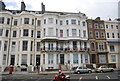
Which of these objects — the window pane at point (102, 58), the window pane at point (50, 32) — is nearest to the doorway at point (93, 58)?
the window pane at point (102, 58)

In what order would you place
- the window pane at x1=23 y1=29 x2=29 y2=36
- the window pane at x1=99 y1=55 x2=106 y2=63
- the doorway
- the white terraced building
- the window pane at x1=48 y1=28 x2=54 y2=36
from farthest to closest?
the window pane at x1=99 y1=55 x2=106 y2=63
the doorway
the window pane at x1=48 y1=28 x2=54 y2=36
the window pane at x1=23 y1=29 x2=29 y2=36
the white terraced building

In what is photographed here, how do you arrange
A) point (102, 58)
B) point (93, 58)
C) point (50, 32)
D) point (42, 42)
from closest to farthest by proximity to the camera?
point (42, 42), point (50, 32), point (93, 58), point (102, 58)

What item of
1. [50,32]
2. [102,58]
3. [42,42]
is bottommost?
[102,58]

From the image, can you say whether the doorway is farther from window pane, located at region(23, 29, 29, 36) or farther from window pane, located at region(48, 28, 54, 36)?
window pane, located at region(23, 29, 29, 36)

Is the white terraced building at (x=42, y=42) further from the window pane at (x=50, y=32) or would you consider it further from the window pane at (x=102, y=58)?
the window pane at (x=102, y=58)

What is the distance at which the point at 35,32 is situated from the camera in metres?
34.0

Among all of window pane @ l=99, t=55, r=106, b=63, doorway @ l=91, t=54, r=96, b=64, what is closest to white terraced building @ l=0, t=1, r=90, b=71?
doorway @ l=91, t=54, r=96, b=64

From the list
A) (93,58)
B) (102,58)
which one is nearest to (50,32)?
(93,58)

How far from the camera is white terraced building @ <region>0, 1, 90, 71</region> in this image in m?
30.8

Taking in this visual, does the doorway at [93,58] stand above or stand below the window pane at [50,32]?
below

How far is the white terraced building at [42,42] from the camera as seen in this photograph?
30828 millimetres

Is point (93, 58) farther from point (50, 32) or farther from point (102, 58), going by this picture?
point (50, 32)

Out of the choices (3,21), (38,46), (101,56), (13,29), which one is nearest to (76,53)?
(101,56)

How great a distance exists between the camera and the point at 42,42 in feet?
107
